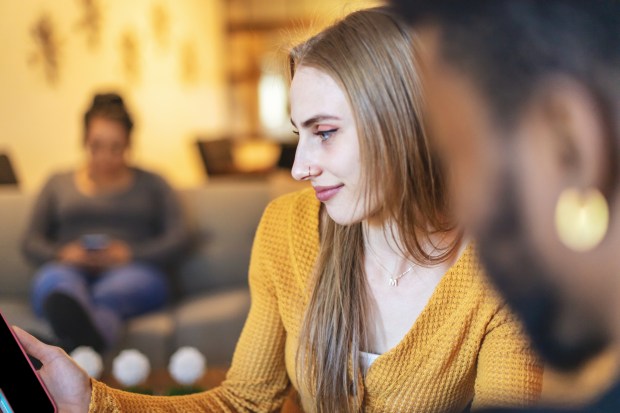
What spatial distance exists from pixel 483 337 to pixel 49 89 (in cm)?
229

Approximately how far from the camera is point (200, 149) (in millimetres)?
3629

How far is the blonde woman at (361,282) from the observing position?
610mm

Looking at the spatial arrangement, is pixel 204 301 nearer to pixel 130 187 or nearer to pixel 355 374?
pixel 130 187

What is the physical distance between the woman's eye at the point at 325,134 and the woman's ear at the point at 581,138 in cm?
34

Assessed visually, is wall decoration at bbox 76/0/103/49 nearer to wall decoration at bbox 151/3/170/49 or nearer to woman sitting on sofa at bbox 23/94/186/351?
wall decoration at bbox 151/3/170/49

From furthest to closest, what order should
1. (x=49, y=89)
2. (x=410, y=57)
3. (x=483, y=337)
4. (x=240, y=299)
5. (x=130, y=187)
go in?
(x=49, y=89) < (x=130, y=187) < (x=240, y=299) < (x=483, y=337) < (x=410, y=57)

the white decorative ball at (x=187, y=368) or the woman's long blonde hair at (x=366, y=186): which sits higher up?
the woman's long blonde hair at (x=366, y=186)

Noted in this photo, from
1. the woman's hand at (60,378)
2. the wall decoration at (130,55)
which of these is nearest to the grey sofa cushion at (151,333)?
the woman's hand at (60,378)

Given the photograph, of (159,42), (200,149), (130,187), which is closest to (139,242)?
(130,187)

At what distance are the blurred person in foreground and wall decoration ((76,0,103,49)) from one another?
9.34ft

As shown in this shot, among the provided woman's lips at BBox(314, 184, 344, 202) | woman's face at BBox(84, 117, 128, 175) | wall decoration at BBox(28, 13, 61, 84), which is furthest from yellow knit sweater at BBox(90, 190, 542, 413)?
wall decoration at BBox(28, 13, 61, 84)

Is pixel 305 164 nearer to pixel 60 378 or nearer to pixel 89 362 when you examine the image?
pixel 60 378

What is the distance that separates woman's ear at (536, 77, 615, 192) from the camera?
28cm

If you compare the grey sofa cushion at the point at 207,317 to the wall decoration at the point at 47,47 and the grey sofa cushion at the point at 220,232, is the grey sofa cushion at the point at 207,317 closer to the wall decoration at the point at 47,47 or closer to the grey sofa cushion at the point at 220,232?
the grey sofa cushion at the point at 220,232
